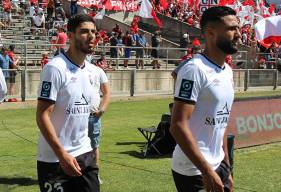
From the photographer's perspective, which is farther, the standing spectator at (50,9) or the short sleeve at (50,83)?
the standing spectator at (50,9)

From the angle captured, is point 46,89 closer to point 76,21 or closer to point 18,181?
point 76,21

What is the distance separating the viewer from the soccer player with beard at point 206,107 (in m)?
3.74

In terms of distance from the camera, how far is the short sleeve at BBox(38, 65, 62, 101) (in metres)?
4.36

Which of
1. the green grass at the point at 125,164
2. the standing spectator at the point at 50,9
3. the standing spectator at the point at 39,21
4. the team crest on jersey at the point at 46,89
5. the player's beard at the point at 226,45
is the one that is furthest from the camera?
the standing spectator at the point at 50,9

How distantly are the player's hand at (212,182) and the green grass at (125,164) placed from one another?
4126 mm

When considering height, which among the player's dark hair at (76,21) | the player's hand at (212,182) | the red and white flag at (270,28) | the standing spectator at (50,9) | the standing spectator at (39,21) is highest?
the standing spectator at (50,9)

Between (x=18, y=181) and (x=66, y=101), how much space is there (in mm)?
4158

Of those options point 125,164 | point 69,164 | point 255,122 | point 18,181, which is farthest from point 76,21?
point 255,122

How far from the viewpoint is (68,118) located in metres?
4.53

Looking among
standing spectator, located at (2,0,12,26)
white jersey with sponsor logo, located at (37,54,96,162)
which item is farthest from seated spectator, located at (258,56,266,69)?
white jersey with sponsor logo, located at (37,54,96,162)

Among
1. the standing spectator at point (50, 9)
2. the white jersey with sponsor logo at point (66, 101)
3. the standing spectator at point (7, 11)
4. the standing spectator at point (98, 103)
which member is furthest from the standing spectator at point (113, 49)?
the white jersey with sponsor logo at point (66, 101)

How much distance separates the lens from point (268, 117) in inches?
462

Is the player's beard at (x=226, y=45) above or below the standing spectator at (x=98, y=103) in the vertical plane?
above

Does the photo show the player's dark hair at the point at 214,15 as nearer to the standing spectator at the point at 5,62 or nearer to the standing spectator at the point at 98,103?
the standing spectator at the point at 98,103
